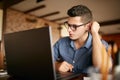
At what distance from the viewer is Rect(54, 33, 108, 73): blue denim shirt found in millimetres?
1555

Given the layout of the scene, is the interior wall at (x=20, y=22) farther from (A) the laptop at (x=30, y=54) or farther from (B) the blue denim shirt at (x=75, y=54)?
(A) the laptop at (x=30, y=54)

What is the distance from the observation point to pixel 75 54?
1.63 m

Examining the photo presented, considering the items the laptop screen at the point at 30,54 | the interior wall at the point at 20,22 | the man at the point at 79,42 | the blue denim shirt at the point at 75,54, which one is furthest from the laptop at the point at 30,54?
the interior wall at the point at 20,22

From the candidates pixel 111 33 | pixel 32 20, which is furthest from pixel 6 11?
pixel 111 33

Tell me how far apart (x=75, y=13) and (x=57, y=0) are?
3338mm

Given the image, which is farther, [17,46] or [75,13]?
[75,13]

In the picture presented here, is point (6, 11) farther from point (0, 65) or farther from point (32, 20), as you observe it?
point (0, 65)

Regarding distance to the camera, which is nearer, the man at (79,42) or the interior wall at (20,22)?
the man at (79,42)

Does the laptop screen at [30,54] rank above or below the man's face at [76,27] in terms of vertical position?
below

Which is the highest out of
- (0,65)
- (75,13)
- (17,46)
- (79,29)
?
(75,13)

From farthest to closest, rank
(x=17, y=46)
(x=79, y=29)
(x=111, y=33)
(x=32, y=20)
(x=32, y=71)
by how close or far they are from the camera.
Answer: (x=111, y=33) < (x=32, y=20) < (x=79, y=29) < (x=17, y=46) < (x=32, y=71)

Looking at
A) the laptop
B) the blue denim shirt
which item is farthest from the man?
the laptop

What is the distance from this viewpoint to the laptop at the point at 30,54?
0.83 metres

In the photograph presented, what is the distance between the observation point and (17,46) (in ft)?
3.46
